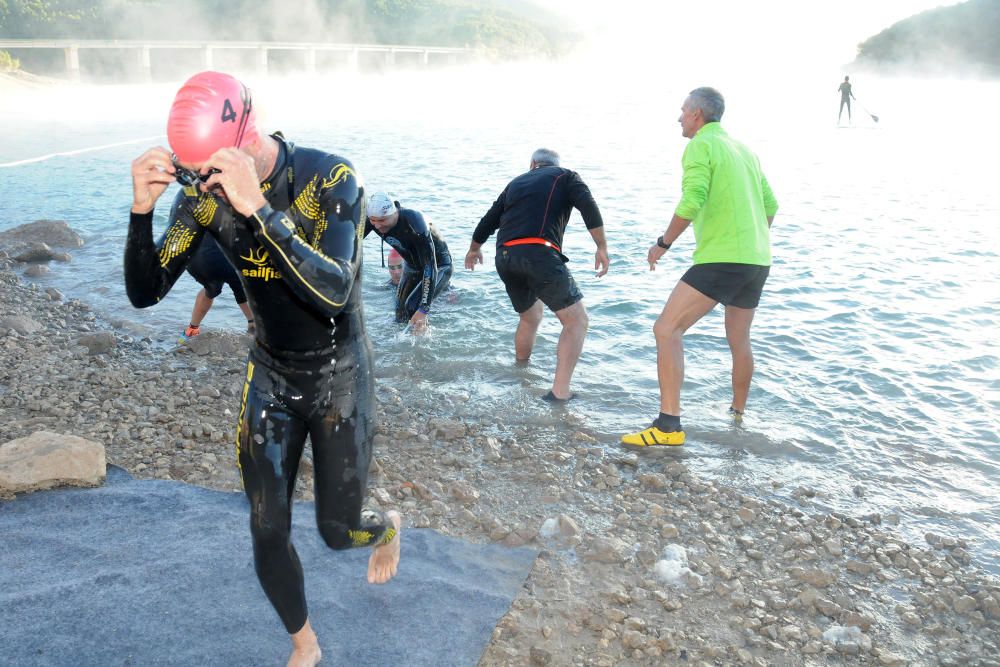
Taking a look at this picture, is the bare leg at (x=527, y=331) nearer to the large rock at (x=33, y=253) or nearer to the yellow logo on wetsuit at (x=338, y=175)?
the yellow logo on wetsuit at (x=338, y=175)

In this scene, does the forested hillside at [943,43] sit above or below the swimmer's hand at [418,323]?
above

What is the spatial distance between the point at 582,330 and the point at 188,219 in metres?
4.10

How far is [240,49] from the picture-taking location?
8038 cm

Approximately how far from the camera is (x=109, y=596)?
12.2ft

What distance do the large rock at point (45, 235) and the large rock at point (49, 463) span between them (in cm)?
988

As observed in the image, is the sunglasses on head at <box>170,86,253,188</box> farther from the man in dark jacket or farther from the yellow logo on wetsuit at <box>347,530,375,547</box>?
the man in dark jacket

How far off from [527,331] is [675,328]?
2.14 m

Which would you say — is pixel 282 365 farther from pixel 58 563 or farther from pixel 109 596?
pixel 58 563

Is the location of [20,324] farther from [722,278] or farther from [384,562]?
[722,278]

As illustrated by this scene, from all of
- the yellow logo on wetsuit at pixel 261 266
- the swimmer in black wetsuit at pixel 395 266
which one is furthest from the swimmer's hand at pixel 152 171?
the swimmer in black wetsuit at pixel 395 266

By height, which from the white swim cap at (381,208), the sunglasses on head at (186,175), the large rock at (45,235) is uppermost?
the sunglasses on head at (186,175)

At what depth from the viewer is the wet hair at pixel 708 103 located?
5.63 meters

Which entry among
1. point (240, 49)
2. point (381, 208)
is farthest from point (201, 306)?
point (240, 49)

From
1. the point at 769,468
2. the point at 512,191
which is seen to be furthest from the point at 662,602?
the point at 512,191
